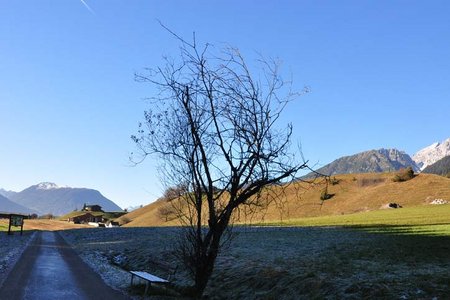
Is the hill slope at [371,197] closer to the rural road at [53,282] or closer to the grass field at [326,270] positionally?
the grass field at [326,270]

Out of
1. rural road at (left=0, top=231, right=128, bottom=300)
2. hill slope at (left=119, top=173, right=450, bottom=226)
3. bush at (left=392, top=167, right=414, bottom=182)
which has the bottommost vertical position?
rural road at (left=0, top=231, right=128, bottom=300)

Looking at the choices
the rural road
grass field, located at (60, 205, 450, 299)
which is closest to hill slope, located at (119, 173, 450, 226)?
grass field, located at (60, 205, 450, 299)

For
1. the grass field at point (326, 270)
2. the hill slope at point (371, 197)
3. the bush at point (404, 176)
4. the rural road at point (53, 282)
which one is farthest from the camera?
the bush at point (404, 176)

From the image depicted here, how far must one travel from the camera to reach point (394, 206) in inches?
2904

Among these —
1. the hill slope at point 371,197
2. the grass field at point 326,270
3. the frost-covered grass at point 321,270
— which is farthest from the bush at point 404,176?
the frost-covered grass at point 321,270

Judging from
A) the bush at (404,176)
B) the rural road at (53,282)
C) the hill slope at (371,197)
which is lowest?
the rural road at (53,282)

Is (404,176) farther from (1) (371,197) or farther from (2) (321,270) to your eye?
(2) (321,270)

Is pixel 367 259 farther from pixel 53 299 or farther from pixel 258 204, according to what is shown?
pixel 53 299

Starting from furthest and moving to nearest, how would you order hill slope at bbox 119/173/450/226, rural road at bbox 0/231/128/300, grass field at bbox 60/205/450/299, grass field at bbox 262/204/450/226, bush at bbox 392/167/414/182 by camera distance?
1. bush at bbox 392/167/414/182
2. hill slope at bbox 119/173/450/226
3. grass field at bbox 262/204/450/226
4. rural road at bbox 0/231/128/300
5. grass field at bbox 60/205/450/299

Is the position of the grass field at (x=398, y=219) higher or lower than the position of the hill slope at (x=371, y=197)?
lower

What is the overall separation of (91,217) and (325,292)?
162990 millimetres

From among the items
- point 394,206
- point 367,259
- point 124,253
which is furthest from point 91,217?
point 367,259

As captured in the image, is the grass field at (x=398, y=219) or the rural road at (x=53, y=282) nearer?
the rural road at (x=53, y=282)

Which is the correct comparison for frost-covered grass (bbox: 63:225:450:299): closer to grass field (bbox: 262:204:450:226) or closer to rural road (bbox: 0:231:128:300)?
rural road (bbox: 0:231:128:300)
